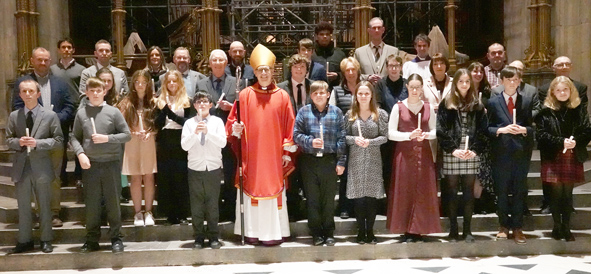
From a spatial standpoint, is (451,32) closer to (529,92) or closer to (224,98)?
(529,92)

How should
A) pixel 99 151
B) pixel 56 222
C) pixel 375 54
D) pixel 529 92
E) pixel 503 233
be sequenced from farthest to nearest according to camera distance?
pixel 375 54
pixel 56 222
pixel 529 92
pixel 503 233
pixel 99 151

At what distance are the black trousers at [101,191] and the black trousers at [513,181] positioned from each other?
3.55 meters

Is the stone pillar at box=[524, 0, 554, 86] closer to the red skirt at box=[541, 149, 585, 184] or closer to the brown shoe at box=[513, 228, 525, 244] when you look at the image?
the red skirt at box=[541, 149, 585, 184]

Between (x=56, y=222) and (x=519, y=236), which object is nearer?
(x=519, y=236)

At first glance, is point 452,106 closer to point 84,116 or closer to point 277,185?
point 277,185

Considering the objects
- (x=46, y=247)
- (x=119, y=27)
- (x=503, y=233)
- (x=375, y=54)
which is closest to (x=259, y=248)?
(x=46, y=247)

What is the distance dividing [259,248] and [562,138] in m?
3.00

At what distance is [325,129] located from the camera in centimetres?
519

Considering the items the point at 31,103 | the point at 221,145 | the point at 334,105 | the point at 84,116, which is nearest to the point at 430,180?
Result: the point at 334,105

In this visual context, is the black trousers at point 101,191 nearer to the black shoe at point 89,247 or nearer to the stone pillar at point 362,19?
the black shoe at point 89,247

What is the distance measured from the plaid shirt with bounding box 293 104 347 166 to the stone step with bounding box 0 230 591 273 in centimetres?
89

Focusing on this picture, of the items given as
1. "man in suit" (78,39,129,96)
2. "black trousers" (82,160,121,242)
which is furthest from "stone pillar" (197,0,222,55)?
"black trousers" (82,160,121,242)

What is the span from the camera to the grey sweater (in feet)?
16.5

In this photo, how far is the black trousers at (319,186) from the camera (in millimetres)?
5211
